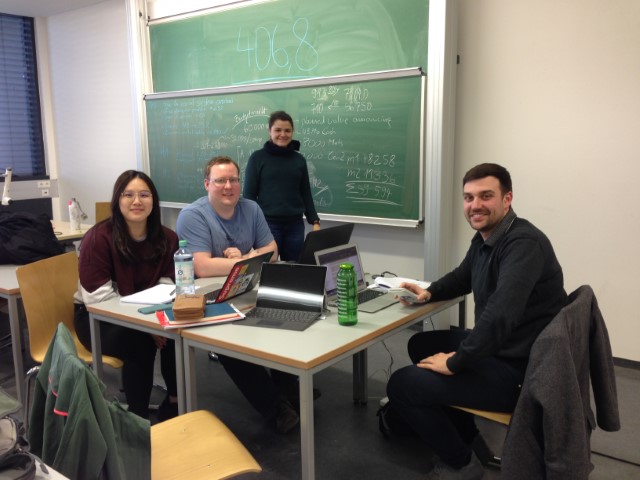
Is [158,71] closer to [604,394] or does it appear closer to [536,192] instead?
[536,192]

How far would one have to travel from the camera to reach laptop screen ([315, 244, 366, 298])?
228 centimetres

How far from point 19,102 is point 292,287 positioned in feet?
17.9

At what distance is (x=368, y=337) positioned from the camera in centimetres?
191

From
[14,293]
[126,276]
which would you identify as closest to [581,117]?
[126,276]

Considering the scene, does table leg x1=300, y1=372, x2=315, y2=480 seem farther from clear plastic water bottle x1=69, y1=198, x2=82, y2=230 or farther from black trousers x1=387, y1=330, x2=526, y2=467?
clear plastic water bottle x1=69, y1=198, x2=82, y2=230

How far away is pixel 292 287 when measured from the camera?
86.4 inches

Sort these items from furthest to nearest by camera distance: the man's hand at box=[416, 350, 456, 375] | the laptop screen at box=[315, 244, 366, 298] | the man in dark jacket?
the laptop screen at box=[315, 244, 366, 298], the man's hand at box=[416, 350, 456, 375], the man in dark jacket

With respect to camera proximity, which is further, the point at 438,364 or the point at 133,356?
the point at 133,356

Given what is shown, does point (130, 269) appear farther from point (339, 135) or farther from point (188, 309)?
point (339, 135)

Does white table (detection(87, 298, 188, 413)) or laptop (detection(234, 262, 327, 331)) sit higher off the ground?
laptop (detection(234, 262, 327, 331))

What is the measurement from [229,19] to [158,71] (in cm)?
101

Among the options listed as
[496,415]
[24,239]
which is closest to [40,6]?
[24,239]

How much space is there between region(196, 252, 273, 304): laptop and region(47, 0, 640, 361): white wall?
5.88ft

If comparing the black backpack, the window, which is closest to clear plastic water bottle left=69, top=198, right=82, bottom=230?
the black backpack
